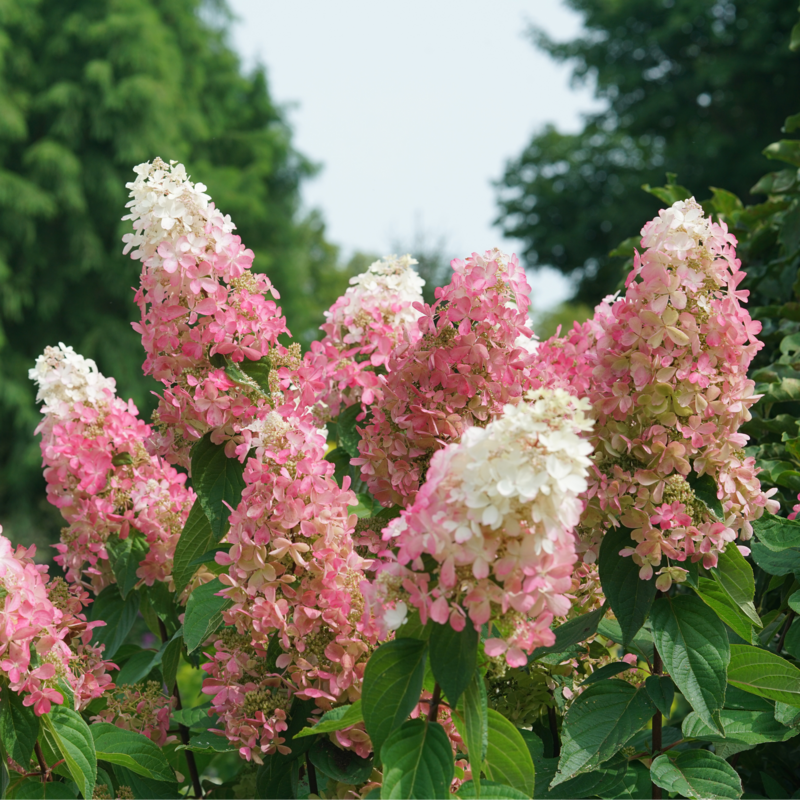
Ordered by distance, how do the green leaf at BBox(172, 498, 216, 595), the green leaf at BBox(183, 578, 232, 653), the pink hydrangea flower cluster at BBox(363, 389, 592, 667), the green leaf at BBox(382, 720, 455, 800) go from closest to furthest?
1. the pink hydrangea flower cluster at BBox(363, 389, 592, 667)
2. the green leaf at BBox(382, 720, 455, 800)
3. the green leaf at BBox(183, 578, 232, 653)
4. the green leaf at BBox(172, 498, 216, 595)

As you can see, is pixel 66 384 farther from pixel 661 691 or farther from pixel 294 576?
pixel 661 691

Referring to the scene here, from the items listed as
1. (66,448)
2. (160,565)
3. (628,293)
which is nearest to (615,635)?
(628,293)

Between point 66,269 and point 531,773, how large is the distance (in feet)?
73.1

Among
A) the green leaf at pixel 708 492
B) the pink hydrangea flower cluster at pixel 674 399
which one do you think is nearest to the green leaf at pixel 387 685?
the pink hydrangea flower cluster at pixel 674 399

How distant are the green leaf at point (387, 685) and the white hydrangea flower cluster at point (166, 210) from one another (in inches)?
34.7

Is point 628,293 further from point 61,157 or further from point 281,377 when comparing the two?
point 61,157

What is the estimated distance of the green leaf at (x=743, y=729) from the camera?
4.72 feet

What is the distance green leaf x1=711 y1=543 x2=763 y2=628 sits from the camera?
4.75ft

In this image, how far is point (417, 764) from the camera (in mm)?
1144

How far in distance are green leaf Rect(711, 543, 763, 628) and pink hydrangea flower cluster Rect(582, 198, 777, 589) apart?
5 centimetres

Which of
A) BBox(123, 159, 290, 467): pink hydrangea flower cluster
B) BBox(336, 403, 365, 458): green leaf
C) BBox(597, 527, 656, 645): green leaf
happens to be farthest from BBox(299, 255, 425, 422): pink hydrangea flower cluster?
BBox(597, 527, 656, 645): green leaf

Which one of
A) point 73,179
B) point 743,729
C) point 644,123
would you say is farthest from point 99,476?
point 644,123

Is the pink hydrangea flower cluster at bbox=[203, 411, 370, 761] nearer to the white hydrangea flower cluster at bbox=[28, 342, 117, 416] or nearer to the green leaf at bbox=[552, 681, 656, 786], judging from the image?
the green leaf at bbox=[552, 681, 656, 786]

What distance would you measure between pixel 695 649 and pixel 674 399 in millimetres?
411
